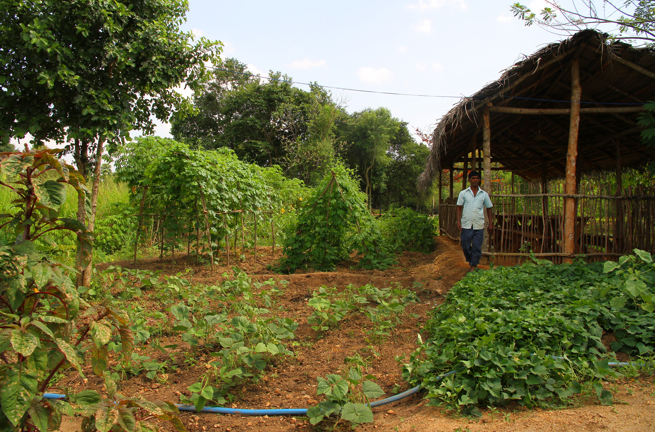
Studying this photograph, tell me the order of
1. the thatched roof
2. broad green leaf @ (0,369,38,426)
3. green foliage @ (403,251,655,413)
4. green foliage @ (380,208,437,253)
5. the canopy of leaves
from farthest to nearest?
green foliage @ (380,208,437,253) < the thatched roof < the canopy of leaves < green foliage @ (403,251,655,413) < broad green leaf @ (0,369,38,426)

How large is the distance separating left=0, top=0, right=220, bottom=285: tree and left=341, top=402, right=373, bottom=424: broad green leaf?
3.40m

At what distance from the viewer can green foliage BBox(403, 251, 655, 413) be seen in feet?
8.31

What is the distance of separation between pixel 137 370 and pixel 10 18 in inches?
156

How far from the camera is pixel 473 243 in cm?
618

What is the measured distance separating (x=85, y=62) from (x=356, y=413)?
487 centimetres

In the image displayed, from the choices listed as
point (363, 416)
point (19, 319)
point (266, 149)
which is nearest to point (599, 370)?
point (363, 416)

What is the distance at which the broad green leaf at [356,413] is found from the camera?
2314 millimetres

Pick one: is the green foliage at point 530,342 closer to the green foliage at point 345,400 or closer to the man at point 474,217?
the green foliage at point 345,400

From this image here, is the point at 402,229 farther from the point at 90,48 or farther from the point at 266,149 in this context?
the point at 266,149

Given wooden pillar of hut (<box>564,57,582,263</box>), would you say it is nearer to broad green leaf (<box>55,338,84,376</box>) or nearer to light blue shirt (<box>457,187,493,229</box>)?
light blue shirt (<box>457,187,493,229</box>)

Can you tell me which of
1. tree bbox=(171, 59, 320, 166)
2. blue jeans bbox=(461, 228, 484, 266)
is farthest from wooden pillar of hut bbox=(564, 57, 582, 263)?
tree bbox=(171, 59, 320, 166)

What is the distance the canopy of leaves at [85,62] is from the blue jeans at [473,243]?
4695 mm

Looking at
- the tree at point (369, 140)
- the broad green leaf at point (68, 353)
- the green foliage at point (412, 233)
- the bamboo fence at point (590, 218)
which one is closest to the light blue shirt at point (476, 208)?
the bamboo fence at point (590, 218)

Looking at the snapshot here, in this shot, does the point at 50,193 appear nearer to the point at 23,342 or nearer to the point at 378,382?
the point at 23,342
